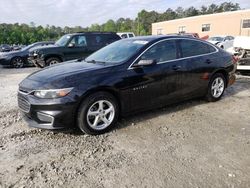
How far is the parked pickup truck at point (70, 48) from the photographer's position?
1178cm

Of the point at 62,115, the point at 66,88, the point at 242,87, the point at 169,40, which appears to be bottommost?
the point at 242,87

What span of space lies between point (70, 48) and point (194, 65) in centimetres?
771

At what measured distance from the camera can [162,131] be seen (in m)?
4.63

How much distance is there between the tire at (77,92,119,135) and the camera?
4.28m

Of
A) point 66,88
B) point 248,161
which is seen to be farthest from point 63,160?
point 248,161

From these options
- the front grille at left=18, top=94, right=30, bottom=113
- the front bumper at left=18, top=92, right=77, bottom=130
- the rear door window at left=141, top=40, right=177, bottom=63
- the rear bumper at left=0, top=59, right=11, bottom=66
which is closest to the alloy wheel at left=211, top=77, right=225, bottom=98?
the rear door window at left=141, top=40, right=177, bottom=63

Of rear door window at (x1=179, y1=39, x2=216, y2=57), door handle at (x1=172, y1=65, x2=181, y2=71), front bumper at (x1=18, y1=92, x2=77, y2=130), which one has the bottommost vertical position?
front bumper at (x1=18, y1=92, x2=77, y2=130)

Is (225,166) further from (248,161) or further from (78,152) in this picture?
(78,152)

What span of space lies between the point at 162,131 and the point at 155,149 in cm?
70

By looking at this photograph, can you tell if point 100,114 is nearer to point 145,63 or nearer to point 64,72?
point 64,72

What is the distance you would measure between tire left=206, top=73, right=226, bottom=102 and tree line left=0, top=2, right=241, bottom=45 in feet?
196

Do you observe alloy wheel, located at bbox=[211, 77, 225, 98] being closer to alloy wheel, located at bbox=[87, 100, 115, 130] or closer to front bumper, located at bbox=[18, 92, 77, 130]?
alloy wheel, located at bbox=[87, 100, 115, 130]

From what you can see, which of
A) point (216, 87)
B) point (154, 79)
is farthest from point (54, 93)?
point (216, 87)

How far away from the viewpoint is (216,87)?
630 cm
